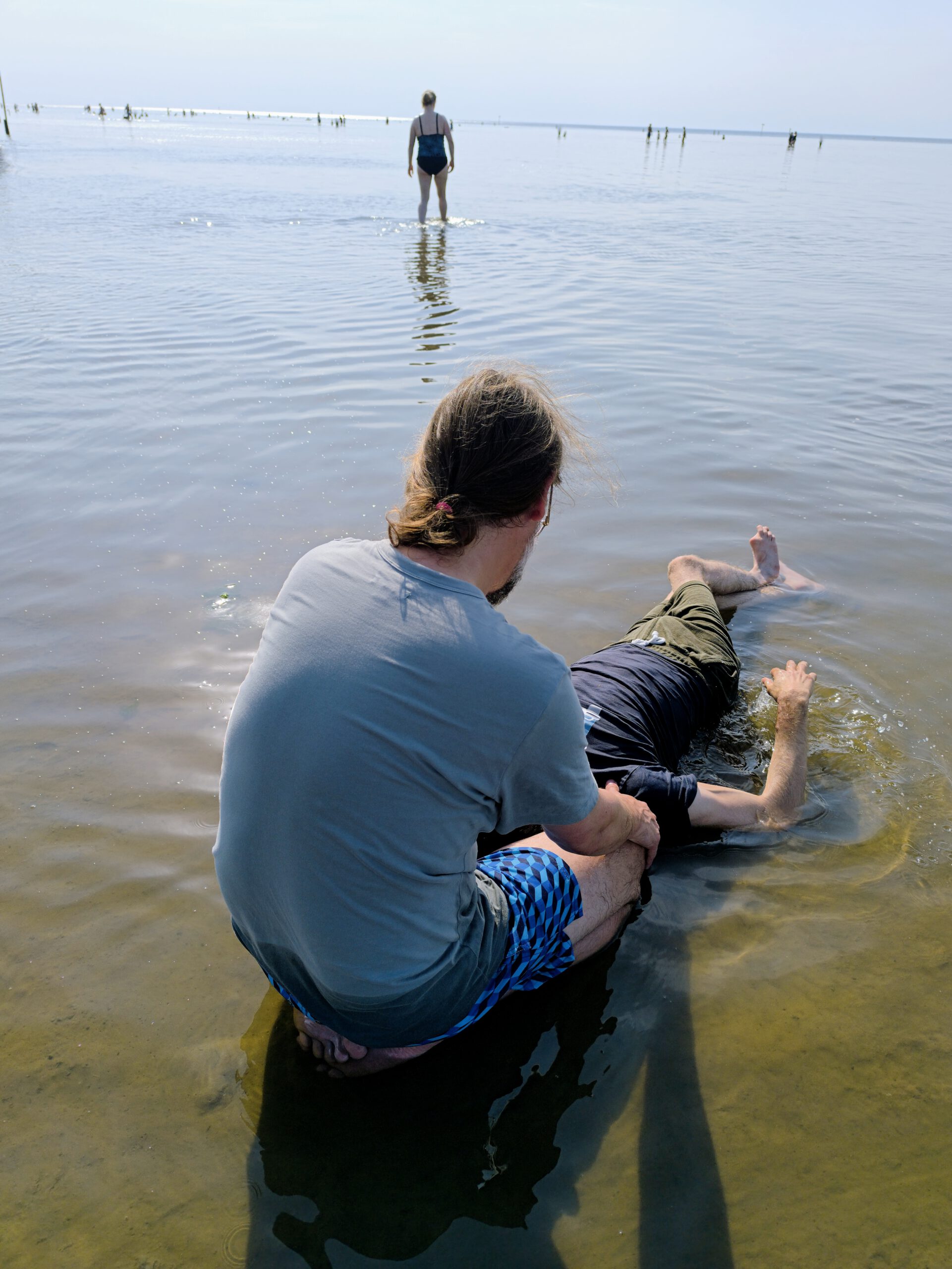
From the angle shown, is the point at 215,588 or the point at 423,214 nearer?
the point at 215,588

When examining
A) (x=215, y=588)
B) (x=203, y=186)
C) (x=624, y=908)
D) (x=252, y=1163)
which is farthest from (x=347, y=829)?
(x=203, y=186)

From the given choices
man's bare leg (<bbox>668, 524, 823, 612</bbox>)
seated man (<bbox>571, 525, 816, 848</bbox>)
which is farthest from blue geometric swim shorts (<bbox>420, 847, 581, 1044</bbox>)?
man's bare leg (<bbox>668, 524, 823, 612</bbox>)

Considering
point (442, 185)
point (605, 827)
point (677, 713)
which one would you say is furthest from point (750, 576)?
point (442, 185)

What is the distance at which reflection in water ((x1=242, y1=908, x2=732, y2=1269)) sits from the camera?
1.95 meters

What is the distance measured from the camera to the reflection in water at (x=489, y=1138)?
195 centimetres

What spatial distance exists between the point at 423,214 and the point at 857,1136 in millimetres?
17824

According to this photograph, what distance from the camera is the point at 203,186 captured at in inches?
950

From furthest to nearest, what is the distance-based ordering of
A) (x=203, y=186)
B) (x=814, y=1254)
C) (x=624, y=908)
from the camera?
(x=203, y=186)
(x=624, y=908)
(x=814, y=1254)

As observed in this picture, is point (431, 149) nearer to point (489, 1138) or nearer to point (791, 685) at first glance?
point (791, 685)

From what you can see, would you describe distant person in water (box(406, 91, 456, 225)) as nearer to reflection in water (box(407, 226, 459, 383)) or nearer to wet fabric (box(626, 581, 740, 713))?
reflection in water (box(407, 226, 459, 383))

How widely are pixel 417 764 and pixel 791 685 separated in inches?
86.4

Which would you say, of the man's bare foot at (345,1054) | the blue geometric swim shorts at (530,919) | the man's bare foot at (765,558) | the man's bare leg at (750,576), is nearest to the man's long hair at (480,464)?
the blue geometric swim shorts at (530,919)

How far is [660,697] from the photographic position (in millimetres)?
3318

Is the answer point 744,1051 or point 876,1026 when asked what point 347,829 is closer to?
point 744,1051
